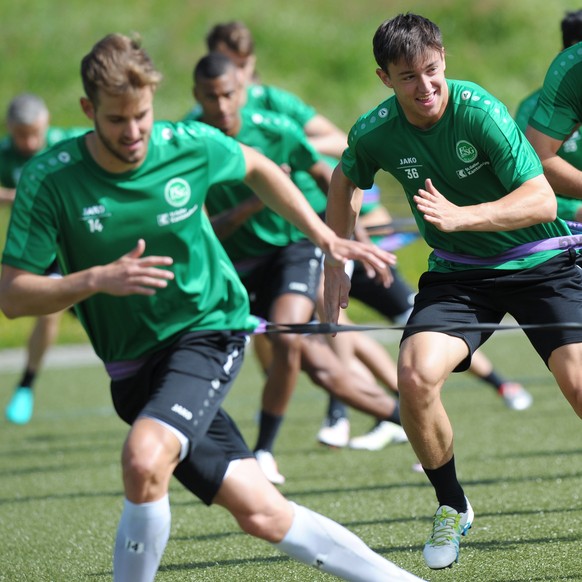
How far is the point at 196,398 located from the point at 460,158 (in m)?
1.39

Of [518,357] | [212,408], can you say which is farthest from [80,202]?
[518,357]

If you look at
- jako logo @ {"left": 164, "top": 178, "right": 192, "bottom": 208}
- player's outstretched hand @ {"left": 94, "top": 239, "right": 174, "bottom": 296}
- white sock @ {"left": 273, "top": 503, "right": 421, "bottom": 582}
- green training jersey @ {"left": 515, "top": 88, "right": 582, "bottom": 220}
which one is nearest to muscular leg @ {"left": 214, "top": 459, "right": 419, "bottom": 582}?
white sock @ {"left": 273, "top": 503, "right": 421, "bottom": 582}

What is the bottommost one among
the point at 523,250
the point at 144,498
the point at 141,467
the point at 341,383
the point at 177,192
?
the point at 341,383

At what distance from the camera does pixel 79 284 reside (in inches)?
141

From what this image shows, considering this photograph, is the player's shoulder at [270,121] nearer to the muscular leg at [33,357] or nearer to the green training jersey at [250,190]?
the green training jersey at [250,190]

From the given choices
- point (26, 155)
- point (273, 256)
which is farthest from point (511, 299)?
point (26, 155)

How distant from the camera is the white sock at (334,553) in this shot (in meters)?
3.72

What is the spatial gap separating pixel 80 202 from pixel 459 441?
4287mm

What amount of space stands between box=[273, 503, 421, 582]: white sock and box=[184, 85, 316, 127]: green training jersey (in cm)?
389

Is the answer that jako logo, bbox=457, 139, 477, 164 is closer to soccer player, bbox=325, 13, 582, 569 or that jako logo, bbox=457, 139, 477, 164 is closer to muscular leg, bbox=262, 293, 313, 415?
soccer player, bbox=325, 13, 582, 569

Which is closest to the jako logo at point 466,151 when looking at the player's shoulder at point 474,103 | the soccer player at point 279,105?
A: the player's shoulder at point 474,103

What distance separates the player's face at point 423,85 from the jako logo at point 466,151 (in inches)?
5.7

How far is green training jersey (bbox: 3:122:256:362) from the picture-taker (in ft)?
12.6

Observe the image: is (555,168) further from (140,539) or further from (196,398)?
(140,539)
